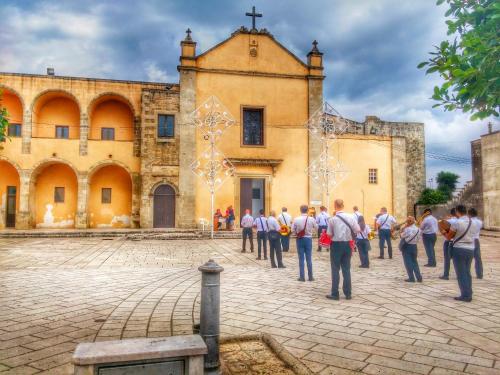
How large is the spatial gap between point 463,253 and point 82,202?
21.5m

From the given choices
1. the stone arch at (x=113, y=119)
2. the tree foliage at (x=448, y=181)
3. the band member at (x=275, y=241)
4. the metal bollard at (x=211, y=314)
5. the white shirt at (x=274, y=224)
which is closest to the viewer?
the metal bollard at (x=211, y=314)

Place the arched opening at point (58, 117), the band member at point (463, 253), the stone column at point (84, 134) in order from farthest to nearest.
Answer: the arched opening at point (58, 117) → the stone column at point (84, 134) → the band member at point (463, 253)

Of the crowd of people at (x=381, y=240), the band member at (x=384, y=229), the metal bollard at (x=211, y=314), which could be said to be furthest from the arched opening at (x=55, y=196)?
the metal bollard at (x=211, y=314)

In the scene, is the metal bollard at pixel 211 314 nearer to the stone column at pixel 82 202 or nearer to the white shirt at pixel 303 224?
the white shirt at pixel 303 224

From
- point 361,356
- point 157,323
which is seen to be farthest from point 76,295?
point 361,356

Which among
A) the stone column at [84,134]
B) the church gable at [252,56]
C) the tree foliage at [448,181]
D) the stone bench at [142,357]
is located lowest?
the stone bench at [142,357]

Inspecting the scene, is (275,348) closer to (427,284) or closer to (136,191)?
(427,284)

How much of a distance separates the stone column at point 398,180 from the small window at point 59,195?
21.5 metres

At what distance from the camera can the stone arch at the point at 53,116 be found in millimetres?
23734

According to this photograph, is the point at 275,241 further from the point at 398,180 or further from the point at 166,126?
the point at 398,180

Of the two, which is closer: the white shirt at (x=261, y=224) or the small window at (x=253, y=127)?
the white shirt at (x=261, y=224)

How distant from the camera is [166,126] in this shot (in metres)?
23.8

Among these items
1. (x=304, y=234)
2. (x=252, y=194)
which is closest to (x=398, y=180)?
(x=252, y=194)

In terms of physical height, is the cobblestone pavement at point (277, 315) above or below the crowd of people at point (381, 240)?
below
